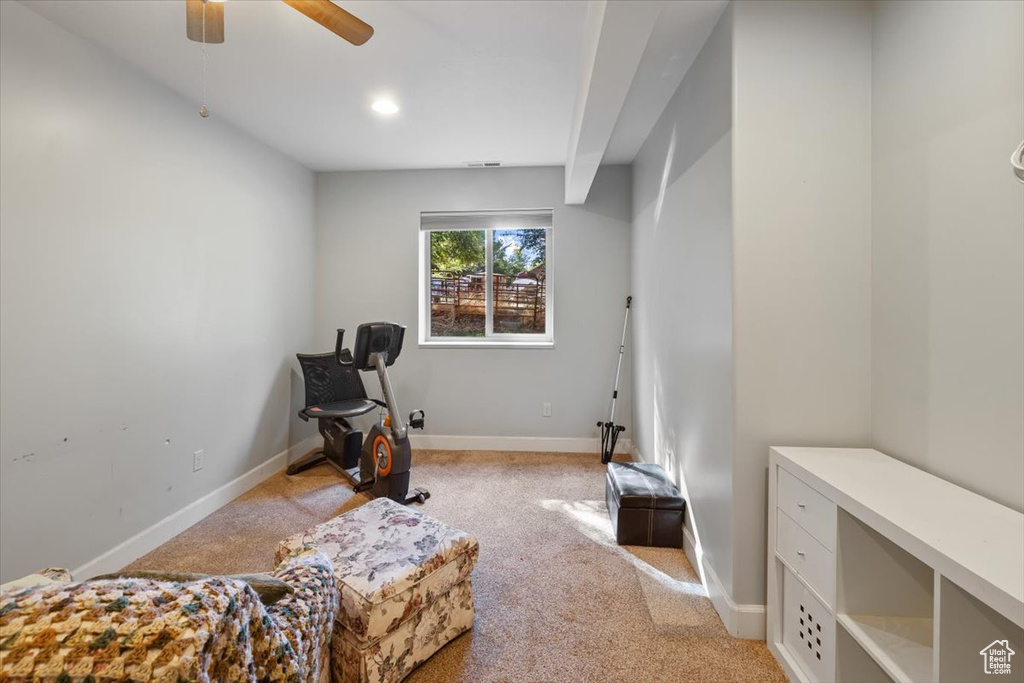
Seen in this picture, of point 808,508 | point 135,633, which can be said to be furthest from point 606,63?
point 135,633

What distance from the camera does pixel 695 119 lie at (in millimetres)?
1898

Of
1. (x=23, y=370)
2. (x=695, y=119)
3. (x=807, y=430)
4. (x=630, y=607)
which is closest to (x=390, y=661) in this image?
(x=630, y=607)

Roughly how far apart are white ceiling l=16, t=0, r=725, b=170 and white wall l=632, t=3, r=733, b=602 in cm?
22

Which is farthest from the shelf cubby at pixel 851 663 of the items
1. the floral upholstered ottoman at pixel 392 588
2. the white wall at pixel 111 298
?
the white wall at pixel 111 298

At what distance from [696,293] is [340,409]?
254cm

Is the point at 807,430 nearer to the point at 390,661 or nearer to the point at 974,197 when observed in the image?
the point at 974,197

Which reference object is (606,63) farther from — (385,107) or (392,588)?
(392,588)

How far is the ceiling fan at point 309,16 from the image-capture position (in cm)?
130

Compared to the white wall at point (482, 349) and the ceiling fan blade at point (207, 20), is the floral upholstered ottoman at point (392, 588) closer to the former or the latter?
the ceiling fan blade at point (207, 20)

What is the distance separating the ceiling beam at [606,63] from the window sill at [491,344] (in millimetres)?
1625

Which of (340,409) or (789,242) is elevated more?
(789,242)

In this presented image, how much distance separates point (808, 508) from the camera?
4.13 feet

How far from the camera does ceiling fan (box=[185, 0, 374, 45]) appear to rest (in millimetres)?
1300

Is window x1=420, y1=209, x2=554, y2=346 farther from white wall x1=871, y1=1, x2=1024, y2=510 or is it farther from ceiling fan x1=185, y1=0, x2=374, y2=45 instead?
white wall x1=871, y1=1, x2=1024, y2=510
